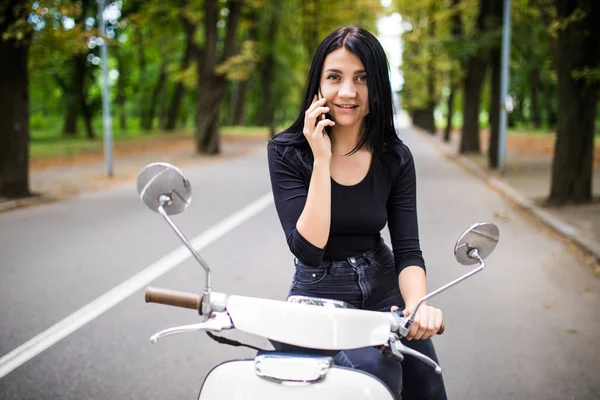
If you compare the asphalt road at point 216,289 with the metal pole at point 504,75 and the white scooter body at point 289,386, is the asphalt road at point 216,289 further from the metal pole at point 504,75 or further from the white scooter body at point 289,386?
the metal pole at point 504,75

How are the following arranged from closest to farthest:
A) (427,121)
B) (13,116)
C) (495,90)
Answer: (13,116) < (495,90) < (427,121)

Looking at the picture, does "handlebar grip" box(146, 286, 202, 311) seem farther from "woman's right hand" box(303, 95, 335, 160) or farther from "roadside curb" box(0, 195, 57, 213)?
"roadside curb" box(0, 195, 57, 213)

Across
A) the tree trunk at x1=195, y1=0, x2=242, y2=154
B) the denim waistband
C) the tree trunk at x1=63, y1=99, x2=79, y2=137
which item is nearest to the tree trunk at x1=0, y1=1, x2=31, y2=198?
the denim waistband

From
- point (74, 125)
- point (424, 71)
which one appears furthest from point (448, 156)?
point (74, 125)

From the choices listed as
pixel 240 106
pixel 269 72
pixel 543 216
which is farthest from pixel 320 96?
pixel 240 106

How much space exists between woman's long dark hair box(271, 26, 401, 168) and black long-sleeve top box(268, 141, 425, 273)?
0.15 ft

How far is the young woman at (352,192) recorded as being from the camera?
2.25 meters

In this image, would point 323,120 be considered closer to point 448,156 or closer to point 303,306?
point 303,306

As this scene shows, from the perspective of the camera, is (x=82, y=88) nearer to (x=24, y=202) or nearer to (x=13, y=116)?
(x=13, y=116)

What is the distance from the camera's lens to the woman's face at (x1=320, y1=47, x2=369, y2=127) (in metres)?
2.29

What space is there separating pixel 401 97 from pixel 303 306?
50.9 m

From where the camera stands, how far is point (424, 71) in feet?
127

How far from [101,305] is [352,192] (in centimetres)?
395

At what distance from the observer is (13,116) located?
1288 cm
